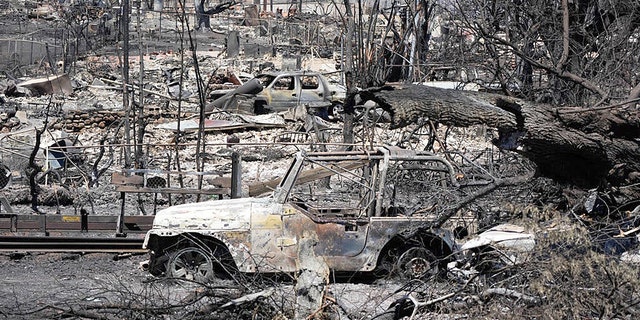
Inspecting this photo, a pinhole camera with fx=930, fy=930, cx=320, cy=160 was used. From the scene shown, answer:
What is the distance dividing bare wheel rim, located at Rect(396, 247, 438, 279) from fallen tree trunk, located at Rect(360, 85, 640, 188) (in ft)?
4.88

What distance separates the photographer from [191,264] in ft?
34.0

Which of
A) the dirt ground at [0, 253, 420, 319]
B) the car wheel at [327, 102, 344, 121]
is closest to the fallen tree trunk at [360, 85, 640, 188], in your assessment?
the dirt ground at [0, 253, 420, 319]

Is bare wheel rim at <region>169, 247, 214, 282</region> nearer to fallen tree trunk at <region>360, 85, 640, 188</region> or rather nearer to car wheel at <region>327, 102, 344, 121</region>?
fallen tree trunk at <region>360, 85, 640, 188</region>

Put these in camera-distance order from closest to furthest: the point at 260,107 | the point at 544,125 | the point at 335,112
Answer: the point at 544,125, the point at 260,107, the point at 335,112

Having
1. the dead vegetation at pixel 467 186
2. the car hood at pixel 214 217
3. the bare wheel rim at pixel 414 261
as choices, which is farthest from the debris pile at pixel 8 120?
the bare wheel rim at pixel 414 261

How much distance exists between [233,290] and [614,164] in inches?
169

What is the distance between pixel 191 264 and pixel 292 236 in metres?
1.20

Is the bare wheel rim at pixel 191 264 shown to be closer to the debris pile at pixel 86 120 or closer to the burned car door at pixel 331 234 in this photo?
the burned car door at pixel 331 234

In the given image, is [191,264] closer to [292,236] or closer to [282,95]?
[292,236]

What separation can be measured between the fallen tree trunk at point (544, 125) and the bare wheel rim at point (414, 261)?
58.6 inches

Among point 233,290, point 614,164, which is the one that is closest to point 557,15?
point 614,164

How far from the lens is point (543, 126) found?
31.5 ft

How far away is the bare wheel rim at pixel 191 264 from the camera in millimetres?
10227

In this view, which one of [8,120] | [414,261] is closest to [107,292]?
[414,261]
